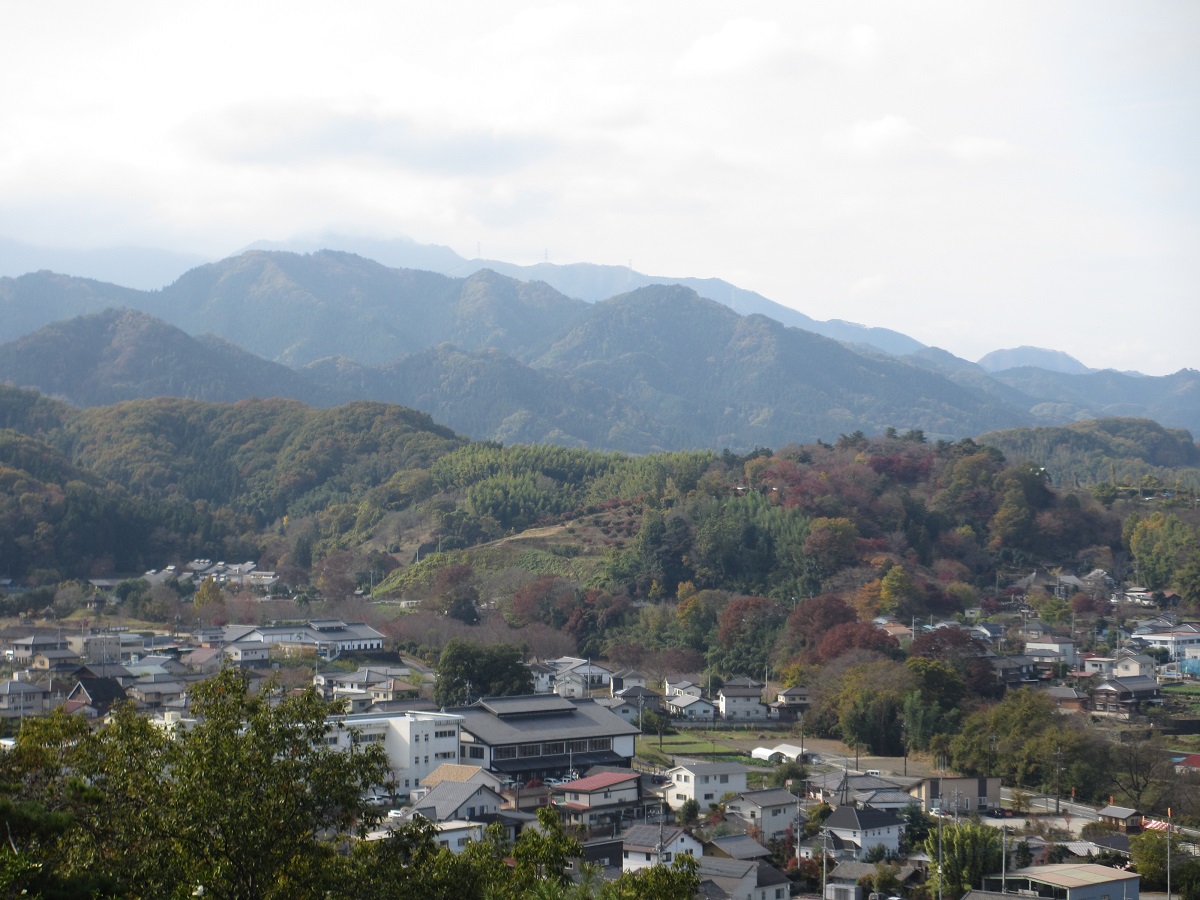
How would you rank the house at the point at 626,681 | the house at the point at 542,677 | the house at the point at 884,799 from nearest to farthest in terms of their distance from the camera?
the house at the point at 884,799, the house at the point at 542,677, the house at the point at 626,681

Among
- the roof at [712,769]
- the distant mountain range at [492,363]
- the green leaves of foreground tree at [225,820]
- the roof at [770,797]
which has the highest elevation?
the distant mountain range at [492,363]

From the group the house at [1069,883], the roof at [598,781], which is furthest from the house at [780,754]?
the house at [1069,883]

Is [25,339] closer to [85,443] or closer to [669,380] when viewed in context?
[85,443]

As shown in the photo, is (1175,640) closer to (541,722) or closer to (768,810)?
(541,722)

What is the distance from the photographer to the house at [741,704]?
32281mm

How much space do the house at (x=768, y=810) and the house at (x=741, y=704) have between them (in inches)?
374

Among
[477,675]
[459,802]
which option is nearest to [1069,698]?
[477,675]

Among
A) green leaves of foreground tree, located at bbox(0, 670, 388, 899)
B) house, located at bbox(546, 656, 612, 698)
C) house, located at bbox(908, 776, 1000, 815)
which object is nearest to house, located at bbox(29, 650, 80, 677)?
house, located at bbox(546, 656, 612, 698)

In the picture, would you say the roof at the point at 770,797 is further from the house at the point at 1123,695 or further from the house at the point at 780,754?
the house at the point at 1123,695

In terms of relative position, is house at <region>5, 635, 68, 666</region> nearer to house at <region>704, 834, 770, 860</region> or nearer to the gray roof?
the gray roof

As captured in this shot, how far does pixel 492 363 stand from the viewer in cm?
14388

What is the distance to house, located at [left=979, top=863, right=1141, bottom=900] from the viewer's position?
1812 cm

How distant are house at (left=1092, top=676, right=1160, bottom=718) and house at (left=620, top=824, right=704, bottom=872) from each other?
1467 cm

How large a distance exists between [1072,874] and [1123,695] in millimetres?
14135
